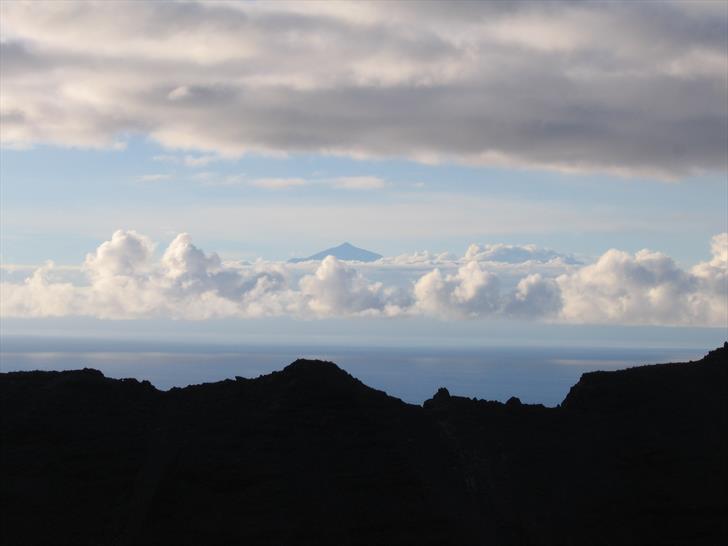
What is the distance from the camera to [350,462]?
226ft

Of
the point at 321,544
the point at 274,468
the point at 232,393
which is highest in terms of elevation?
the point at 232,393

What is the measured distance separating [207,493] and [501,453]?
24483mm

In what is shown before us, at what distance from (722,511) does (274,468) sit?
34523 mm

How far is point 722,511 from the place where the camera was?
214 feet

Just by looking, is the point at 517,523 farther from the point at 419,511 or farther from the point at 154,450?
the point at 154,450

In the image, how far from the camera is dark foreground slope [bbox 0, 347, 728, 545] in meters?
62.9

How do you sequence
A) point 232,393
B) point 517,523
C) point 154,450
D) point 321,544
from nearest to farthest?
point 321,544
point 517,523
point 154,450
point 232,393

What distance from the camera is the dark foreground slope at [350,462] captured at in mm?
62938

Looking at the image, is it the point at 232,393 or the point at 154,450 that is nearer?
the point at 154,450

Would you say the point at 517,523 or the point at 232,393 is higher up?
the point at 232,393

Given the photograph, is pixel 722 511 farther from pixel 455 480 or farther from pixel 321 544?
pixel 321 544

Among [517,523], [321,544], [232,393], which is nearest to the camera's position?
[321,544]

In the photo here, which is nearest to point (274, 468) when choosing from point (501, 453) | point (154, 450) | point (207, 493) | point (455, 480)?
point (207, 493)

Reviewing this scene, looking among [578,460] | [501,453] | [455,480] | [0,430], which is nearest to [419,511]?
[455,480]
